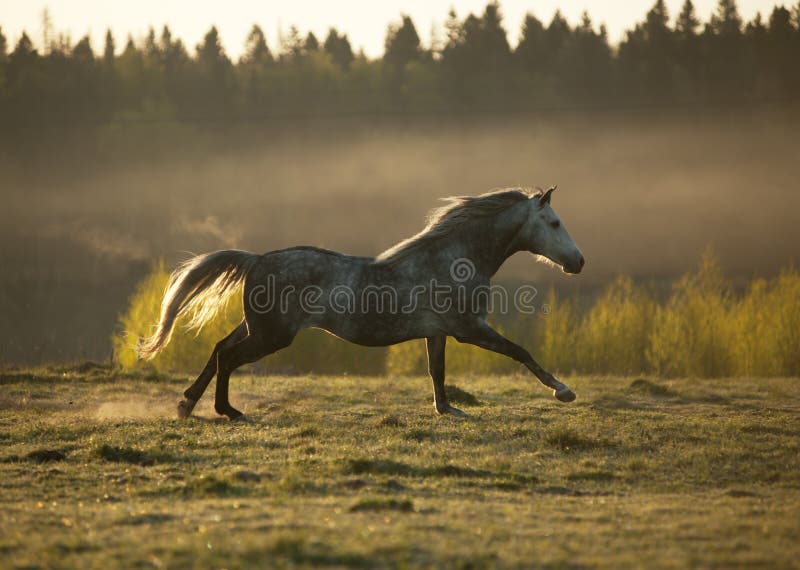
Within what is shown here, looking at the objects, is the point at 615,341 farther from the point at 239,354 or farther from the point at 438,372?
the point at 239,354

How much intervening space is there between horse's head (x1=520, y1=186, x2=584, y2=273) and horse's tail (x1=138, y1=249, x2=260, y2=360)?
3100 millimetres

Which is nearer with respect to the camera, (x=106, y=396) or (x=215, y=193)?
(x=106, y=396)

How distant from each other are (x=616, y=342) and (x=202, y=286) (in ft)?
57.5

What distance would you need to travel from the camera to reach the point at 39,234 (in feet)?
220

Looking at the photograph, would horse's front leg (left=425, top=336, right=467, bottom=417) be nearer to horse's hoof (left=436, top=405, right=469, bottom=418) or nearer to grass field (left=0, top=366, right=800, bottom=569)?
horse's hoof (left=436, top=405, right=469, bottom=418)

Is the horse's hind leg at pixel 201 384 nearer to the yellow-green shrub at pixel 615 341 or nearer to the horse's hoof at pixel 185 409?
the horse's hoof at pixel 185 409

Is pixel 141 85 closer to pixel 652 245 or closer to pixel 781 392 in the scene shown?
pixel 652 245

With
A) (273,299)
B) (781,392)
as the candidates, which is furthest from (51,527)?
(781,392)

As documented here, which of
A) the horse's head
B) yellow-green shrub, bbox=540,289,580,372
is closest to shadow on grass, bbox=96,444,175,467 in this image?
the horse's head

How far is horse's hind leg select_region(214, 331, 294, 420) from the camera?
39.4 feet

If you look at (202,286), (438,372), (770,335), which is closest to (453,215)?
(438,372)

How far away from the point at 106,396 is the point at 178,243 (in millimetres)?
48031

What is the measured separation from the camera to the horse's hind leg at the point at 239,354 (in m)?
12.0

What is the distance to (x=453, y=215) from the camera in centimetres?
1220
